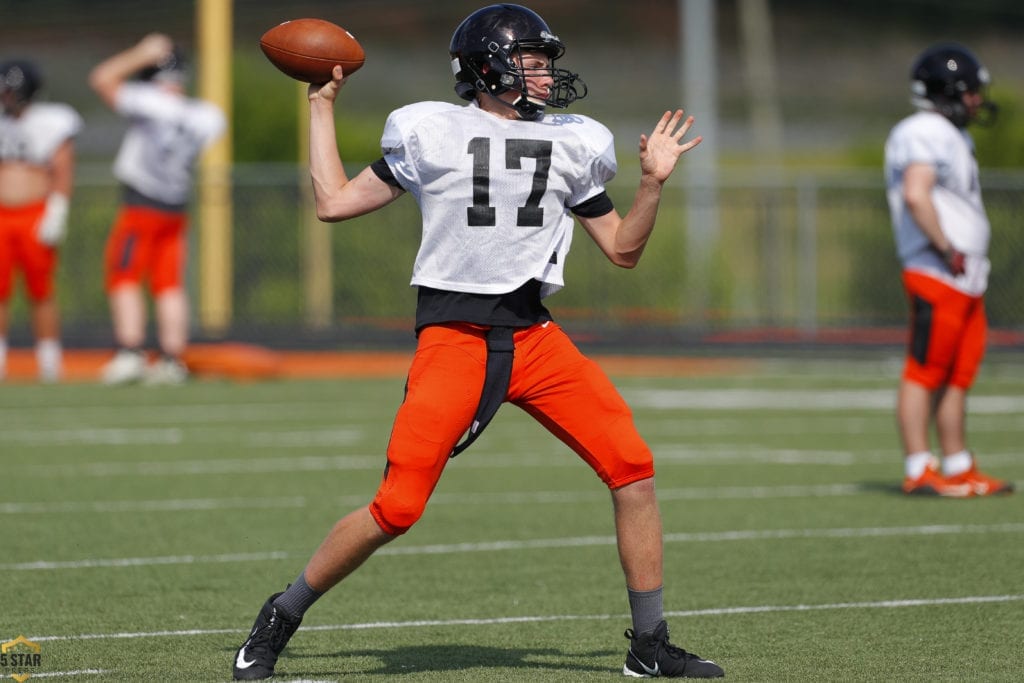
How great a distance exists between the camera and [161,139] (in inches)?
570

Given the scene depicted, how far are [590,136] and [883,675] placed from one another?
1718mm

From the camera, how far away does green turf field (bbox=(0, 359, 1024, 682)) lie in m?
5.52

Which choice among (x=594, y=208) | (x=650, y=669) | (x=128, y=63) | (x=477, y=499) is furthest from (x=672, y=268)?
(x=650, y=669)

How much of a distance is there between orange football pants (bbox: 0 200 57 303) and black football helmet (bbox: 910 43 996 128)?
7.69 m

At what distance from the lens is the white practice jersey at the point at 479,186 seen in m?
5.25

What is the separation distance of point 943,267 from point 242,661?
4694 millimetres

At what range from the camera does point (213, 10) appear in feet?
61.4

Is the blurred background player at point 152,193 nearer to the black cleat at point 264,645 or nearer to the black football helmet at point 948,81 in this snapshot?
the black football helmet at point 948,81

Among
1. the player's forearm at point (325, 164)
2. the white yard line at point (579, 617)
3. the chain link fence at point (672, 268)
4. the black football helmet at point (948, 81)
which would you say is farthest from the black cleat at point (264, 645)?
the chain link fence at point (672, 268)

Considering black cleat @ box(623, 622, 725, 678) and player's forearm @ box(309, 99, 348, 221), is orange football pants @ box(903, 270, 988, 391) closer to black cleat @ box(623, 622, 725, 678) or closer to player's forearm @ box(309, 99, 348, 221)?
black cleat @ box(623, 622, 725, 678)

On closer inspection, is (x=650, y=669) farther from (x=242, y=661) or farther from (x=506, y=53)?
(x=506, y=53)

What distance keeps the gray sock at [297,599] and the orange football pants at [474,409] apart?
0.30 meters

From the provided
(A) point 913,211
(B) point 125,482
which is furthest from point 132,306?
Answer: (A) point 913,211

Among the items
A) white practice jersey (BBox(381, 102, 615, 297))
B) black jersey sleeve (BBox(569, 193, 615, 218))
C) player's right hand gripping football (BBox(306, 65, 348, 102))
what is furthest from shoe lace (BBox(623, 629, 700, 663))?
player's right hand gripping football (BBox(306, 65, 348, 102))
